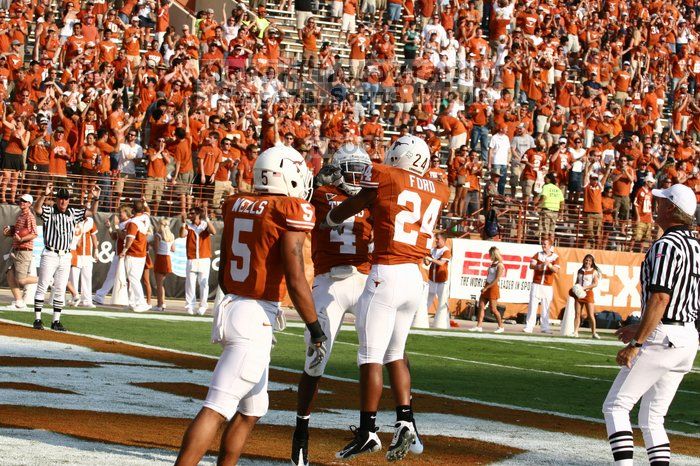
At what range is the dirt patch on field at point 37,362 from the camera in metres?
11.9

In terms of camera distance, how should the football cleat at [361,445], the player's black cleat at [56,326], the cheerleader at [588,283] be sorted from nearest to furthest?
the football cleat at [361,445], the player's black cleat at [56,326], the cheerleader at [588,283]

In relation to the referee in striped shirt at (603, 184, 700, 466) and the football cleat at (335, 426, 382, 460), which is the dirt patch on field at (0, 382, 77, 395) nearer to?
the football cleat at (335, 426, 382, 460)

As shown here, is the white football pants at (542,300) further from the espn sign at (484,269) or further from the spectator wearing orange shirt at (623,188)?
the spectator wearing orange shirt at (623,188)

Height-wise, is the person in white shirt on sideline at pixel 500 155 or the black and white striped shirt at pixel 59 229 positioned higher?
the person in white shirt on sideline at pixel 500 155

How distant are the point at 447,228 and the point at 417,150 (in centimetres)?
1779

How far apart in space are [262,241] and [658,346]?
7.63 feet

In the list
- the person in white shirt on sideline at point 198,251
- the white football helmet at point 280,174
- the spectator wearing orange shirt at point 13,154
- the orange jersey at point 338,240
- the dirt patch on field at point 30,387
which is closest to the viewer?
the white football helmet at point 280,174

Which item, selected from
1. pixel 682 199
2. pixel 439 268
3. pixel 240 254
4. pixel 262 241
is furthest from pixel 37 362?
pixel 439 268

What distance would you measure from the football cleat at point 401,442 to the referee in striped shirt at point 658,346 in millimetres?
1370

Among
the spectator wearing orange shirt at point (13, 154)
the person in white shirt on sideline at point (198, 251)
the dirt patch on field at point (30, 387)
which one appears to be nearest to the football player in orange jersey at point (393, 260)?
the dirt patch on field at point (30, 387)

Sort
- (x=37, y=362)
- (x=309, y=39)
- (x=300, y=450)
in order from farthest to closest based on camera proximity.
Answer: (x=309, y=39) < (x=37, y=362) < (x=300, y=450)

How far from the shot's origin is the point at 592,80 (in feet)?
108

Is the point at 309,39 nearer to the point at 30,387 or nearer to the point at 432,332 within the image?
the point at 432,332

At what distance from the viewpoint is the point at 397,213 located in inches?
328
